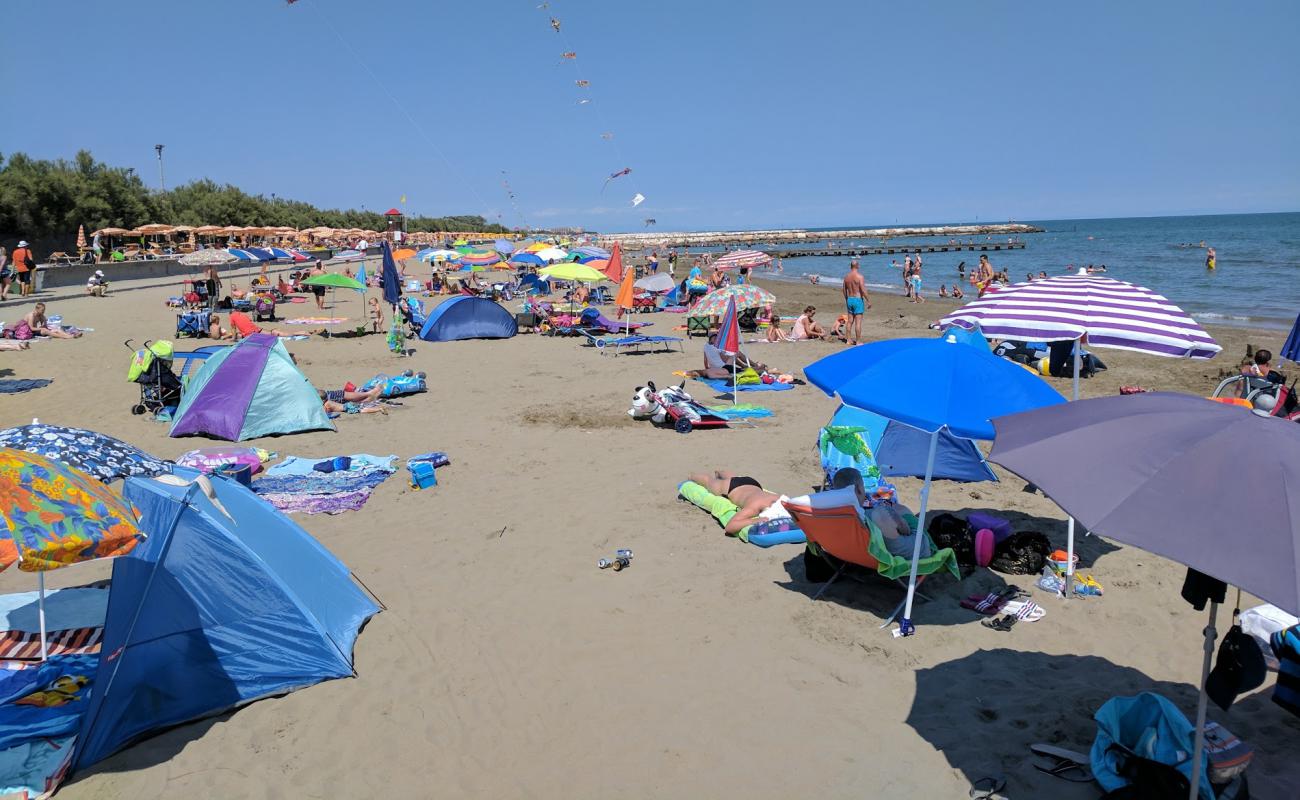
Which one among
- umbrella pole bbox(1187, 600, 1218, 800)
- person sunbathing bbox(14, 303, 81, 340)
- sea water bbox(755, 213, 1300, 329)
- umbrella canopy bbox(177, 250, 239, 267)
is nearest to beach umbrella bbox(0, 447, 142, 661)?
umbrella pole bbox(1187, 600, 1218, 800)

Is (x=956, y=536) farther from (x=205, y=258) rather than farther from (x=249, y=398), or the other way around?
(x=205, y=258)

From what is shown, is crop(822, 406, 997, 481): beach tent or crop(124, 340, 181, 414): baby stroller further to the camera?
crop(124, 340, 181, 414): baby stroller

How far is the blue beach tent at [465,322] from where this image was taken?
17391 millimetres

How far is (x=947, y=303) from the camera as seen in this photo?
84.6 ft

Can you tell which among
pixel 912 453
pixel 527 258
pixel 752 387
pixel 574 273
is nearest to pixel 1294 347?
pixel 912 453

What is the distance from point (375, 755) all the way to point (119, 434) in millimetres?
7759

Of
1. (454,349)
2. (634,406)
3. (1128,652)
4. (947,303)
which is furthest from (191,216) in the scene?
(1128,652)

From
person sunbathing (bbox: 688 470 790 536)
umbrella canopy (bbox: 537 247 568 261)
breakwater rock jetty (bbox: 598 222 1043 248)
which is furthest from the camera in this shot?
breakwater rock jetty (bbox: 598 222 1043 248)

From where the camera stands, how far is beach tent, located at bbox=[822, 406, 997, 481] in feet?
24.5

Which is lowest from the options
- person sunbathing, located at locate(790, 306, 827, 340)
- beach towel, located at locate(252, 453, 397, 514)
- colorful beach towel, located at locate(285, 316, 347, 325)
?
beach towel, located at locate(252, 453, 397, 514)

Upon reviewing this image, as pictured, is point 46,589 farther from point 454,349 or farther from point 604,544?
point 454,349

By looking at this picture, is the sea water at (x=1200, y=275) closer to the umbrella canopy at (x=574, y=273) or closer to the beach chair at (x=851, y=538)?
the umbrella canopy at (x=574, y=273)

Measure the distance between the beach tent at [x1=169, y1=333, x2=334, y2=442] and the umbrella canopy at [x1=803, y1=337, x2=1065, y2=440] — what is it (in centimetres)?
754

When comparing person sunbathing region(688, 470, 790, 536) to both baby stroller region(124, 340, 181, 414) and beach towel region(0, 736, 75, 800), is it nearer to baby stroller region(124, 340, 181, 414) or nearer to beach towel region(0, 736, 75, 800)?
beach towel region(0, 736, 75, 800)
